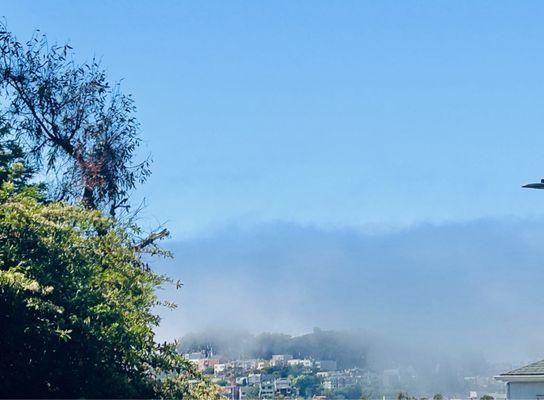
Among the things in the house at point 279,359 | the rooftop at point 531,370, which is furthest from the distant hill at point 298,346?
the rooftop at point 531,370

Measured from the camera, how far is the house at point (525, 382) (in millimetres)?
27234

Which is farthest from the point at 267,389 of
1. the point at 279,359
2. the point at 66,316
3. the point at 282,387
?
the point at 66,316

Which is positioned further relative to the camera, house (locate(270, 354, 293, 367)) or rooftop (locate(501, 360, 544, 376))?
rooftop (locate(501, 360, 544, 376))

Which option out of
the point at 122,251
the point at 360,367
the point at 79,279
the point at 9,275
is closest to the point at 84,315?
the point at 79,279

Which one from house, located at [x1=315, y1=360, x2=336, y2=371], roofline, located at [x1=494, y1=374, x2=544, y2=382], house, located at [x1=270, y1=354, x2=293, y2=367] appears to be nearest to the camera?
house, located at [x1=270, y1=354, x2=293, y2=367]

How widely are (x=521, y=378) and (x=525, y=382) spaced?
0.19 m

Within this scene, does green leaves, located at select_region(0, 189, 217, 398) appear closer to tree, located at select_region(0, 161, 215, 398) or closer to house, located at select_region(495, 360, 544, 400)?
tree, located at select_region(0, 161, 215, 398)

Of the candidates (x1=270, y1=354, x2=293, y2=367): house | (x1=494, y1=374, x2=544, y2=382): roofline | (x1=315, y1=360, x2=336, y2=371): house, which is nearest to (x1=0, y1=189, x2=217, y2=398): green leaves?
(x1=270, y1=354, x2=293, y2=367): house

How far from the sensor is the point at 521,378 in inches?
1086

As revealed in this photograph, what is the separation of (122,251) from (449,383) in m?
15.4

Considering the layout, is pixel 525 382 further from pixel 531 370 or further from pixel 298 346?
pixel 298 346

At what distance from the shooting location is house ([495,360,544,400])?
89.4 ft

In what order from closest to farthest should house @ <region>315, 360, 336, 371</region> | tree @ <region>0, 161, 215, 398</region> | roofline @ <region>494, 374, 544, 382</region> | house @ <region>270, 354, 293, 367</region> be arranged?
tree @ <region>0, 161, 215, 398</region> → house @ <region>270, 354, 293, 367</region> → house @ <region>315, 360, 336, 371</region> → roofline @ <region>494, 374, 544, 382</region>

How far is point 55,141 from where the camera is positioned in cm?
2352
